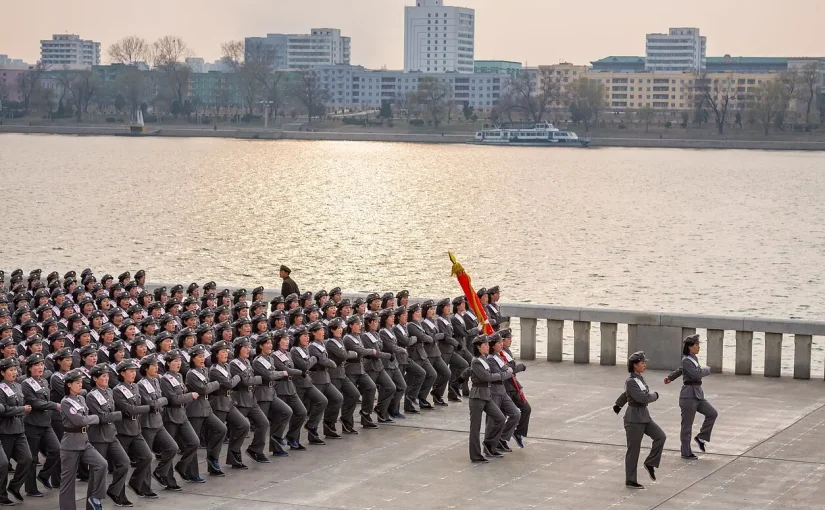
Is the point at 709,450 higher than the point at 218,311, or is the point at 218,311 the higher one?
the point at 218,311

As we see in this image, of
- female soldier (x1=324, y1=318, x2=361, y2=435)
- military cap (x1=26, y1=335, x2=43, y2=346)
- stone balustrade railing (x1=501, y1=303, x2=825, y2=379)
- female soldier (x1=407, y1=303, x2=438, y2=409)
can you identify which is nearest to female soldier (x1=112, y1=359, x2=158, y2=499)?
military cap (x1=26, y1=335, x2=43, y2=346)

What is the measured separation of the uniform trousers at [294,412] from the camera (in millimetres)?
21234

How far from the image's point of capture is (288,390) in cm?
2122

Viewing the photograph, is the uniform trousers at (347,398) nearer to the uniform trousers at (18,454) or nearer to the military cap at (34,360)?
the military cap at (34,360)

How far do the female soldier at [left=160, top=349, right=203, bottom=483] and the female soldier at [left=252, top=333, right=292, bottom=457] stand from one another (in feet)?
4.79

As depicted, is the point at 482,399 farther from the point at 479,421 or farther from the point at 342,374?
the point at 342,374

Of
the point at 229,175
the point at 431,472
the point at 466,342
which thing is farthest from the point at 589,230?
the point at 431,472

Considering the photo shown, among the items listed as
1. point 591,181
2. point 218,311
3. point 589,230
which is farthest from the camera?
point 591,181

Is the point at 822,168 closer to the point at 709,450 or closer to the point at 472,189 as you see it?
the point at 472,189

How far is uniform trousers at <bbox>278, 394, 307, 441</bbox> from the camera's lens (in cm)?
2123

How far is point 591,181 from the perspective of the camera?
14525 centimetres

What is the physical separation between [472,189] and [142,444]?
116 metres

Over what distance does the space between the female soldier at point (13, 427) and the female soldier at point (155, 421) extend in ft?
4.63

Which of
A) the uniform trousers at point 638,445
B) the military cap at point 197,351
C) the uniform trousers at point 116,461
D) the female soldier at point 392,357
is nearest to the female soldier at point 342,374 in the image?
the female soldier at point 392,357
